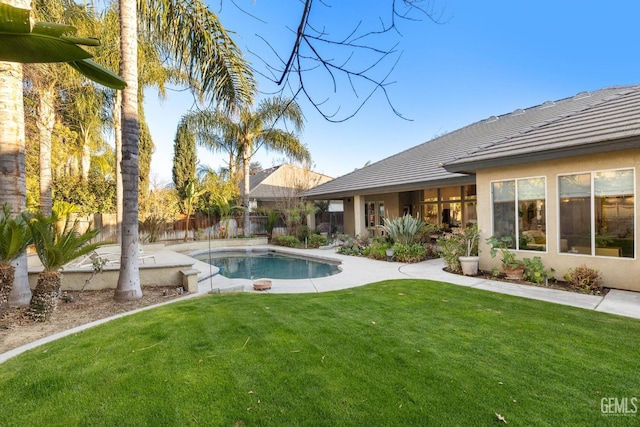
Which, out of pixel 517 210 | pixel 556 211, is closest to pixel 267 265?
pixel 517 210

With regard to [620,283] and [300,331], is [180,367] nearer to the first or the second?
[300,331]

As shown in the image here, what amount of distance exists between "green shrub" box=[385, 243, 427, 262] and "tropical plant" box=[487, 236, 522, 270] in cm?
301

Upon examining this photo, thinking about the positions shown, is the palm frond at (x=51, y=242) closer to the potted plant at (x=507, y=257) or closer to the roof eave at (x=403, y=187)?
the potted plant at (x=507, y=257)

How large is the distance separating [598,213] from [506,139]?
10.8ft

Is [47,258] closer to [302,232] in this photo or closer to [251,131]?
[302,232]

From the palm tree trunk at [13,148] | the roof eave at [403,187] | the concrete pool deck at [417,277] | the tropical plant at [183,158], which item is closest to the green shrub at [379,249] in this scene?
the concrete pool deck at [417,277]

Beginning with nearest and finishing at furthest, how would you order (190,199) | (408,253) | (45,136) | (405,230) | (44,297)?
(44,297)
(45,136)
(408,253)
(405,230)
(190,199)

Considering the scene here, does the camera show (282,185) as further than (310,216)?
Yes

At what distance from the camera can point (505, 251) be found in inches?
328

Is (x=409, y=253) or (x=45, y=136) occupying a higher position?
(x=45, y=136)

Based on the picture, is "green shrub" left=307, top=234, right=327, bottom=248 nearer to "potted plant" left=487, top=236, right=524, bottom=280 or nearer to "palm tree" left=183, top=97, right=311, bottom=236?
"palm tree" left=183, top=97, right=311, bottom=236

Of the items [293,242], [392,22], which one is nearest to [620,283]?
[392,22]

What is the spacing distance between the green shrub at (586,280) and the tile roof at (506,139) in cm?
286

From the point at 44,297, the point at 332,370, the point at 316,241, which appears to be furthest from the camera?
the point at 316,241
